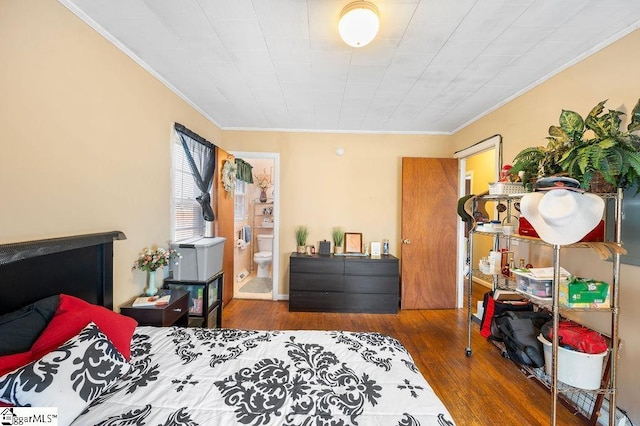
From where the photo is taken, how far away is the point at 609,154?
1.35m

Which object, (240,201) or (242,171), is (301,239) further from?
(240,201)

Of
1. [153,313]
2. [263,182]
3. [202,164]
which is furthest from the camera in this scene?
[263,182]

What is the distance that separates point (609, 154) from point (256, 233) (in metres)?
5.04

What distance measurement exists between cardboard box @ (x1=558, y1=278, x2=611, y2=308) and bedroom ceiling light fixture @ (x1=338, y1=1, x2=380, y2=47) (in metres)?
1.95

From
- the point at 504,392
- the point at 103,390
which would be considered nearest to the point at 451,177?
the point at 504,392

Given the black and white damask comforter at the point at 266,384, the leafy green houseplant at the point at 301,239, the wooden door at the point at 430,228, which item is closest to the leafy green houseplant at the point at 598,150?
the black and white damask comforter at the point at 266,384

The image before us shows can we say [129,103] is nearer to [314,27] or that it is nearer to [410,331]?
[314,27]

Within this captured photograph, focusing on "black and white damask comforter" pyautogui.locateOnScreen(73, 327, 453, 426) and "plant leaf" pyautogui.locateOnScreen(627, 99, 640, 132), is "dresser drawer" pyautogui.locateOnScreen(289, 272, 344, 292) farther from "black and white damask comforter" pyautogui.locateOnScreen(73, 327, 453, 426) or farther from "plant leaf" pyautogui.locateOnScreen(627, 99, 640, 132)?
"plant leaf" pyautogui.locateOnScreen(627, 99, 640, 132)

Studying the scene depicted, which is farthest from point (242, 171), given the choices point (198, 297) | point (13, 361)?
point (13, 361)

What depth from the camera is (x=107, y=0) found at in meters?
1.44

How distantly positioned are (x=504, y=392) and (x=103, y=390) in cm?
252

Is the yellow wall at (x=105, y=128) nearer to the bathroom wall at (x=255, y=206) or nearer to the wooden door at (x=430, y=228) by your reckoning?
the wooden door at (x=430, y=228)

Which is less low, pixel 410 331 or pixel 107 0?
pixel 107 0

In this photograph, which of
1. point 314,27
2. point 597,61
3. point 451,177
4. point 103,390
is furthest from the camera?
point 451,177
